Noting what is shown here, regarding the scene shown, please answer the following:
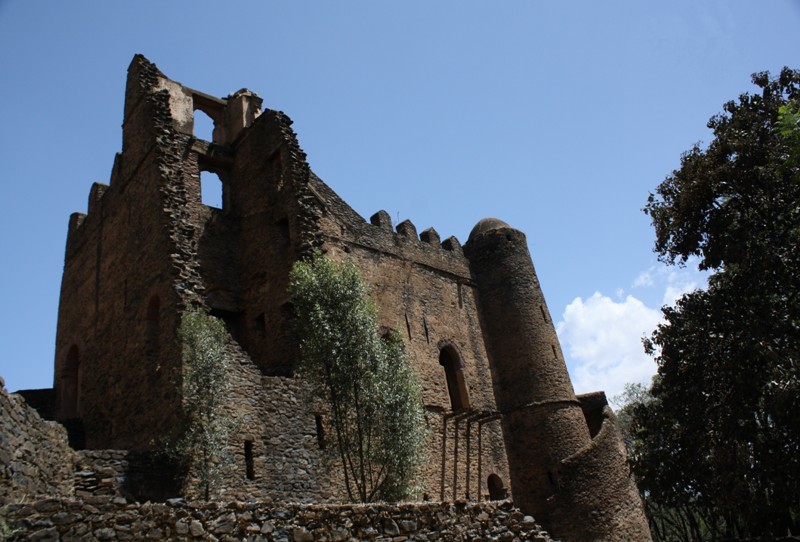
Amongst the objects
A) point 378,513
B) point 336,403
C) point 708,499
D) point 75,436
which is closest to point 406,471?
point 336,403

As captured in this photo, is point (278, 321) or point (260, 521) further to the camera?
point (278, 321)

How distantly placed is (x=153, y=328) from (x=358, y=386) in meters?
5.42

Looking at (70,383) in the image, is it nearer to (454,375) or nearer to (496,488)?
(454,375)

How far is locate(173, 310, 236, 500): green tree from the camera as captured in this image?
11.5m

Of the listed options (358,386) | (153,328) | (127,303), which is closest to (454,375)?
(358,386)

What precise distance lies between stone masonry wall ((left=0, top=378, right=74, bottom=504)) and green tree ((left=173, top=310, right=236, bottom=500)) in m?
1.91

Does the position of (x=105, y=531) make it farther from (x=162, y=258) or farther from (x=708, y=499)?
(x=708, y=499)

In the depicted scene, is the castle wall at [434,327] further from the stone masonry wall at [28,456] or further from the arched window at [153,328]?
the stone masonry wall at [28,456]

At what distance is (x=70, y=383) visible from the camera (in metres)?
19.5

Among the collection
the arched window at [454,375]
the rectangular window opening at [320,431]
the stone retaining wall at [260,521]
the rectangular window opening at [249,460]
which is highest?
the arched window at [454,375]

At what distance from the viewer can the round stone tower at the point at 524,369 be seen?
21.8 meters

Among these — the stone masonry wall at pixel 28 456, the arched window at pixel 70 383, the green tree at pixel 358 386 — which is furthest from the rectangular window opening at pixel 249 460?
the arched window at pixel 70 383

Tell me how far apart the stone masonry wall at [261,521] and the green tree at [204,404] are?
402cm

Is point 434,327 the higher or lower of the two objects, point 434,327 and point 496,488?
the higher
